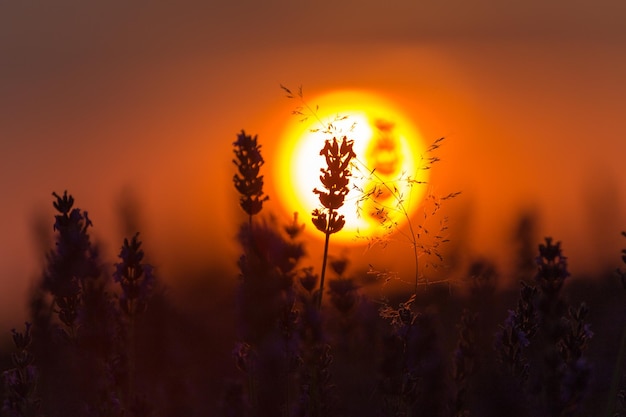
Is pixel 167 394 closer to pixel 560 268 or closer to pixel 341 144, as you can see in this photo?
pixel 341 144

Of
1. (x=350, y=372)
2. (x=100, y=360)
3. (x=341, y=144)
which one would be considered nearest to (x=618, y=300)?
(x=350, y=372)

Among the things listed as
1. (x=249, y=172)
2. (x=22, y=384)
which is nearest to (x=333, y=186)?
(x=249, y=172)

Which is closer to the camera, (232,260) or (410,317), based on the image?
(410,317)

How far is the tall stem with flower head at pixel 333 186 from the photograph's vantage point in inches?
109

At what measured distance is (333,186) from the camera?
2.83 m

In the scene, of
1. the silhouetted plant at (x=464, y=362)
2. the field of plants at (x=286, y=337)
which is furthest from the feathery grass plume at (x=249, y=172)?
the silhouetted plant at (x=464, y=362)

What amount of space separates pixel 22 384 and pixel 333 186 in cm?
110

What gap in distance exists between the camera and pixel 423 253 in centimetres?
265

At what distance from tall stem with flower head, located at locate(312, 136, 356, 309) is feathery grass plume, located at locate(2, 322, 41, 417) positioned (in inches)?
35.4

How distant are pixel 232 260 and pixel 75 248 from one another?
526mm

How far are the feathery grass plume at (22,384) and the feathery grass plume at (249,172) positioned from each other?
807 mm

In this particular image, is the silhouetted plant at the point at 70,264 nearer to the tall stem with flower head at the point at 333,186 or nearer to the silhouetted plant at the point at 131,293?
the silhouetted plant at the point at 131,293

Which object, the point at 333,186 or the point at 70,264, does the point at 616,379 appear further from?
the point at 70,264

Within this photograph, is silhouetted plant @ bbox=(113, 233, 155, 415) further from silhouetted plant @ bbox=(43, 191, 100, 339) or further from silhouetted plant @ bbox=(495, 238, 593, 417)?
silhouetted plant @ bbox=(495, 238, 593, 417)
